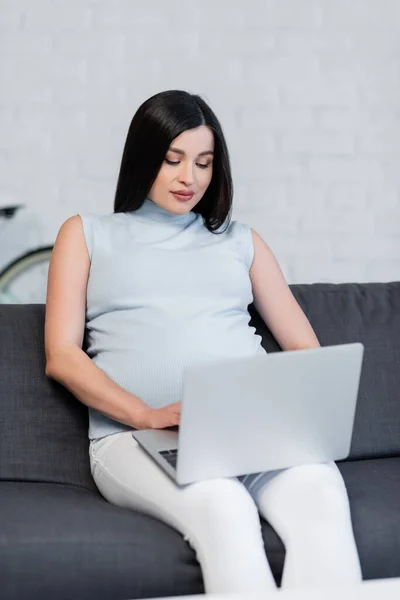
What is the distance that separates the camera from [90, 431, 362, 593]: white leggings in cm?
135

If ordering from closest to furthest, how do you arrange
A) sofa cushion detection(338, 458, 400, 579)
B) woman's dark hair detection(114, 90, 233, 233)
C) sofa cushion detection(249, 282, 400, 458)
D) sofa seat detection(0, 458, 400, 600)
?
1. sofa seat detection(0, 458, 400, 600)
2. sofa cushion detection(338, 458, 400, 579)
3. woman's dark hair detection(114, 90, 233, 233)
4. sofa cushion detection(249, 282, 400, 458)

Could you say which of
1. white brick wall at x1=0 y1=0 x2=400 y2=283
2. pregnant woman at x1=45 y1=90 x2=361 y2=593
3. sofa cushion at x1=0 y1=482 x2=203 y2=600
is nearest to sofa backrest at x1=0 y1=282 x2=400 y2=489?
pregnant woman at x1=45 y1=90 x2=361 y2=593

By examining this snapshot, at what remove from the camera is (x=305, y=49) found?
3.21 meters

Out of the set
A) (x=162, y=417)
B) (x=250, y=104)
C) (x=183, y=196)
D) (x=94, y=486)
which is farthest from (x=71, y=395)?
(x=250, y=104)

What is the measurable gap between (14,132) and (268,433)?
6.30ft

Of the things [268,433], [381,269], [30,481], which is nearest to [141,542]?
[268,433]

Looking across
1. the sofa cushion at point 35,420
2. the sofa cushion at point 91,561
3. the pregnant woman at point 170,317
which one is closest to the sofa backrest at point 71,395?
the sofa cushion at point 35,420

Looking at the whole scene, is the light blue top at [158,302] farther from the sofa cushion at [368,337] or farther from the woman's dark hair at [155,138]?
the sofa cushion at [368,337]

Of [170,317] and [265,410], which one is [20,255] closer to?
[170,317]

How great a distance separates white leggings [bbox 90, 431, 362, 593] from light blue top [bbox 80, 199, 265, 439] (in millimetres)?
165

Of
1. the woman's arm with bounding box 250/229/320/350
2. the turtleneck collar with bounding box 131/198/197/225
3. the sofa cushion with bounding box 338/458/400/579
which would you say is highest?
the turtleneck collar with bounding box 131/198/197/225

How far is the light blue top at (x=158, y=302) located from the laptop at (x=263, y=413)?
25cm

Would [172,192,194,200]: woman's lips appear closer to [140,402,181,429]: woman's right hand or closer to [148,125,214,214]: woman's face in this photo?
[148,125,214,214]: woman's face

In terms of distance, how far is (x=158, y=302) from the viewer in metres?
1.84
